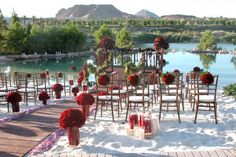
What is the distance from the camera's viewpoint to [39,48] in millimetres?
45844

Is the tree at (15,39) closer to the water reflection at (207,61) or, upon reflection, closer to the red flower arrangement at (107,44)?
the water reflection at (207,61)

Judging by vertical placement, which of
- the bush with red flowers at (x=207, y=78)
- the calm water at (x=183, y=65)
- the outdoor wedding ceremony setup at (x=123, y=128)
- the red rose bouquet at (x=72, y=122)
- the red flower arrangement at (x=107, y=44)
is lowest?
the calm water at (x=183, y=65)

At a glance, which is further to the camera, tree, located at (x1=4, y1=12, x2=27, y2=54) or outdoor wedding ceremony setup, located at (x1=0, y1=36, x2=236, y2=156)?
tree, located at (x1=4, y1=12, x2=27, y2=54)

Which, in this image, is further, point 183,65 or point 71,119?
point 183,65

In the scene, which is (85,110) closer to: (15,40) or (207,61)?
(207,61)

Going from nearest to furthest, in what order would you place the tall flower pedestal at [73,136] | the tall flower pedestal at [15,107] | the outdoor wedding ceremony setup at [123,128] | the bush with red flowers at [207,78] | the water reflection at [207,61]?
1. the outdoor wedding ceremony setup at [123,128]
2. the tall flower pedestal at [73,136]
3. the bush with red flowers at [207,78]
4. the tall flower pedestal at [15,107]
5. the water reflection at [207,61]

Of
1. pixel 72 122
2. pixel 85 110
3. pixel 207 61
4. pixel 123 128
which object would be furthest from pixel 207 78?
pixel 207 61

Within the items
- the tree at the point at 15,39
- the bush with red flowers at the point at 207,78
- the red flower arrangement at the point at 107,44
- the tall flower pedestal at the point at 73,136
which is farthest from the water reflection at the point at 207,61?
the tall flower pedestal at the point at 73,136

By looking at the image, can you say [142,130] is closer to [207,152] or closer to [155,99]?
[207,152]

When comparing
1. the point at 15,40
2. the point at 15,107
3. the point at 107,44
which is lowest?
the point at 15,107

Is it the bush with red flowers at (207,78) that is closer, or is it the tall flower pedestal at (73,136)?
the tall flower pedestal at (73,136)

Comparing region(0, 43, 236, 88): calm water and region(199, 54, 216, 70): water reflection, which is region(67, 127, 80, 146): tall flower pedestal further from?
region(199, 54, 216, 70): water reflection

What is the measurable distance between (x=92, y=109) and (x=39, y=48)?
37.8 metres

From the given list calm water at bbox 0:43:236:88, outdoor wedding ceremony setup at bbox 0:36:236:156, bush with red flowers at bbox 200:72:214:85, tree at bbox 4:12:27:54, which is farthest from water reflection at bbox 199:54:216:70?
tree at bbox 4:12:27:54
